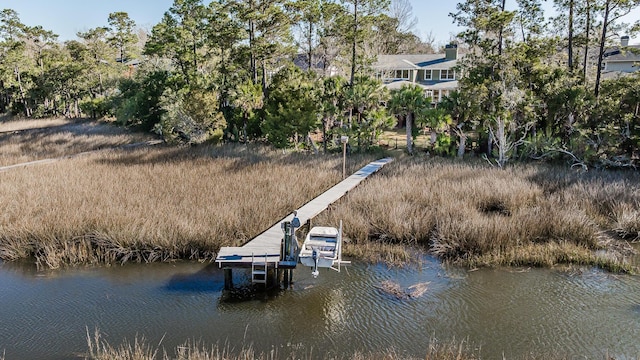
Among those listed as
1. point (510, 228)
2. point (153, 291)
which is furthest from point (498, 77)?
point (153, 291)

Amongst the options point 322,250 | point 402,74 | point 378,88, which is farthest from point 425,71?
point 322,250

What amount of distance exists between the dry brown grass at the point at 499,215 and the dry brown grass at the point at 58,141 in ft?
73.1

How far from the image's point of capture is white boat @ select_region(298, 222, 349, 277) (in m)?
12.0

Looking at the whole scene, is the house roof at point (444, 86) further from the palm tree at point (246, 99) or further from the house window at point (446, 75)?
the palm tree at point (246, 99)

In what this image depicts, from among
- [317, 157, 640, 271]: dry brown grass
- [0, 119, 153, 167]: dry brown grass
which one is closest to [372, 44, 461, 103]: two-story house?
[0, 119, 153, 167]: dry brown grass

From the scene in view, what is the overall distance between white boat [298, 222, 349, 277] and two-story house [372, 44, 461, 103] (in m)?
34.0

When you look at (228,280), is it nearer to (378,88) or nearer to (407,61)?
(378,88)

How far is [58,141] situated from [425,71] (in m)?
34.6

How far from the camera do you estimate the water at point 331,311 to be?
391 inches

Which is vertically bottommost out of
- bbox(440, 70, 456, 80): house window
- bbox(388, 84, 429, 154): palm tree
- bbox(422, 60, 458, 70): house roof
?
bbox(388, 84, 429, 154): palm tree

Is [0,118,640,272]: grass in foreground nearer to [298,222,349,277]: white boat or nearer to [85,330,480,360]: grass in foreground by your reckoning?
[298,222,349,277]: white boat

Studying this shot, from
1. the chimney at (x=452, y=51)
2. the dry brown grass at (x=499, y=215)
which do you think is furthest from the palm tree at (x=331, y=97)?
the chimney at (x=452, y=51)

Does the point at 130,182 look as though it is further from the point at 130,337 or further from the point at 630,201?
the point at 630,201

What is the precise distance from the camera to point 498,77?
86.9 feet
